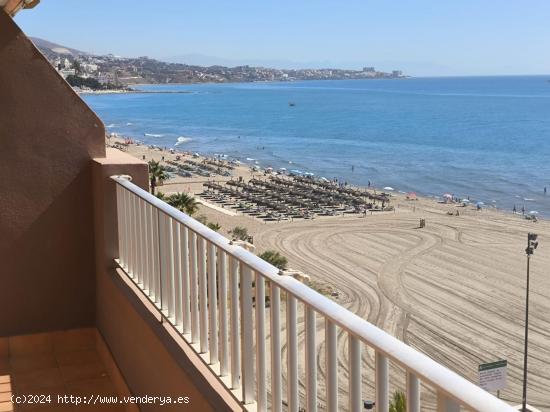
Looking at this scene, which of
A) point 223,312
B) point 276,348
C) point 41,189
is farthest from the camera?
point 41,189

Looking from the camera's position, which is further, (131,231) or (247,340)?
(131,231)

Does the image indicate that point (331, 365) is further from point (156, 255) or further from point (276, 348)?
point (156, 255)

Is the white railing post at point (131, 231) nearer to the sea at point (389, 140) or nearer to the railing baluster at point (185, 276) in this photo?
the railing baluster at point (185, 276)

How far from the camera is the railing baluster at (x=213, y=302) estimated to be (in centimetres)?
222

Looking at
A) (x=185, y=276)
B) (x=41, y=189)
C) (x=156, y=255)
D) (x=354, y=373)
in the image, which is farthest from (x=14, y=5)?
(x=354, y=373)

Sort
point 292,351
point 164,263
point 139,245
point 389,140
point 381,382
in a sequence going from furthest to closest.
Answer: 1. point 389,140
2. point 139,245
3. point 164,263
4. point 292,351
5. point 381,382

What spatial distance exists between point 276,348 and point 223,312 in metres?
0.42

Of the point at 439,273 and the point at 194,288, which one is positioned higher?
the point at 194,288

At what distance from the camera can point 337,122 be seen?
102 metres

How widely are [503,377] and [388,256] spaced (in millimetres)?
12374

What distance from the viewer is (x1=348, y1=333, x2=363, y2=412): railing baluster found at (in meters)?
1.33

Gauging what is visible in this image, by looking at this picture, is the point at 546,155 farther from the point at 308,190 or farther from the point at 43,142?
the point at 43,142

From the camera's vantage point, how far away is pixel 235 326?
203 cm

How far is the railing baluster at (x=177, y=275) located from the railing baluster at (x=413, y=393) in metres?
1.56
